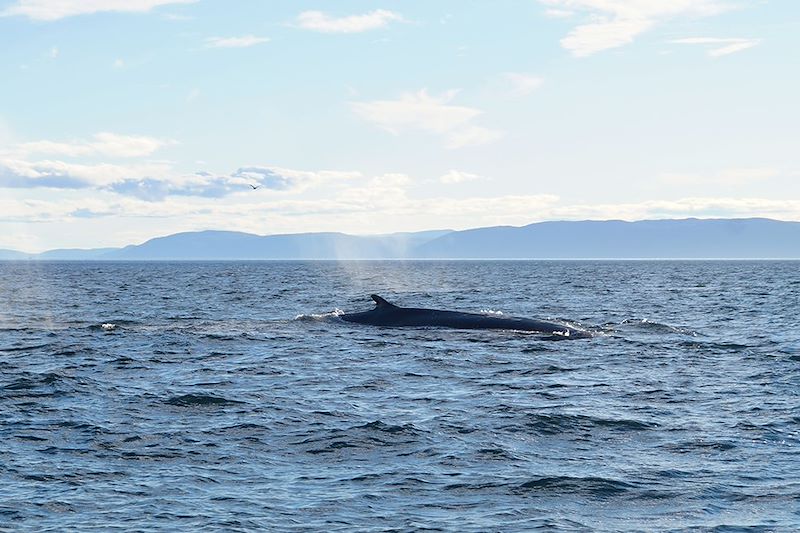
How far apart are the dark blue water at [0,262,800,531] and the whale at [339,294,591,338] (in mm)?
1599

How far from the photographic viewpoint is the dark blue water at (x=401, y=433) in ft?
41.8

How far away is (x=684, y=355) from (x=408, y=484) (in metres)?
17.3

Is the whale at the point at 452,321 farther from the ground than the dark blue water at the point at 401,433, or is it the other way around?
the whale at the point at 452,321

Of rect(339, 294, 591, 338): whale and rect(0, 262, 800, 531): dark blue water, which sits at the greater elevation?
rect(339, 294, 591, 338): whale

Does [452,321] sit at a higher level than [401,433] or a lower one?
higher

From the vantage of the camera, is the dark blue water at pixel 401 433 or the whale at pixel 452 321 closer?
the dark blue water at pixel 401 433

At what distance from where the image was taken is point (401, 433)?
17.3m

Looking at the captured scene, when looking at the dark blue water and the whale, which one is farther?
the whale

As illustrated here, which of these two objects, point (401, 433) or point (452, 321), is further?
point (452, 321)

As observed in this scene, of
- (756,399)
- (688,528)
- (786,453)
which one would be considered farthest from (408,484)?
(756,399)

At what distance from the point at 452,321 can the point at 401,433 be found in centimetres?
1880

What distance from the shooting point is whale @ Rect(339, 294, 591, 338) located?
114 ft

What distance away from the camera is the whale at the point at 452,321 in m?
34.8

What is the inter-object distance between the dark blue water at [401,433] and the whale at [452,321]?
1.60 meters
